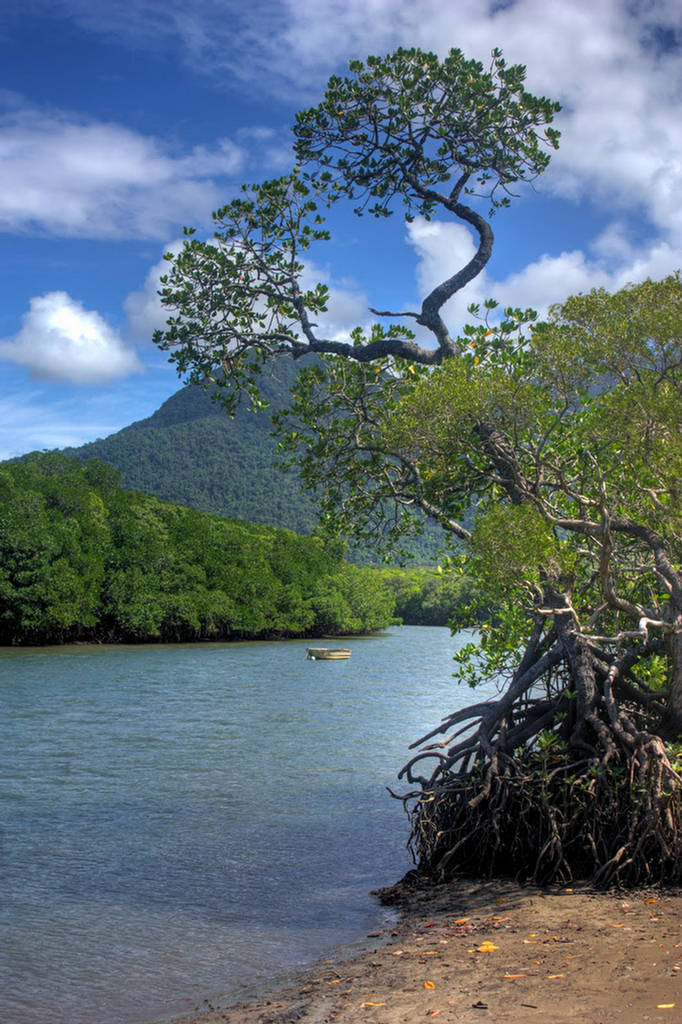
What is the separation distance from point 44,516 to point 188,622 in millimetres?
13040

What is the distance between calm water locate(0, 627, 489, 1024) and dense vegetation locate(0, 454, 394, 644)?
27.6 m

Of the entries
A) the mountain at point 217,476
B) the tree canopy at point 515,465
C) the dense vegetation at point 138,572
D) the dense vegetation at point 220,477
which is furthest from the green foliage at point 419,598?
the tree canopy at point 515,465

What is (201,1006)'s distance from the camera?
6.75m

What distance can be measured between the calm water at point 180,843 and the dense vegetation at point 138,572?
27556mm

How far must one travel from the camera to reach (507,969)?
6.25m

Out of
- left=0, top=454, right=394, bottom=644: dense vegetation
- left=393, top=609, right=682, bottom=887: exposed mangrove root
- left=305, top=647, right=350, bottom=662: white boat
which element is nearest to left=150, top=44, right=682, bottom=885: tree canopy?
left=393, top=609, right=682, bottom=887: exposed mangrove root

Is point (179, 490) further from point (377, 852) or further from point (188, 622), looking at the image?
point (377, 852)

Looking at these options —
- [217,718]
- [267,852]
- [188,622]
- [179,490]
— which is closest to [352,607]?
[188,622]

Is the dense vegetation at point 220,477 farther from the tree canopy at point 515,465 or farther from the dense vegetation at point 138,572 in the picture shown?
the tree canopy at point 515,465

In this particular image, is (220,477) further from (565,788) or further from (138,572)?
(565,788)

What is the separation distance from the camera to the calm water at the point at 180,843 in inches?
302

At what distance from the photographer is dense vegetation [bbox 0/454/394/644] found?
55.0 metres

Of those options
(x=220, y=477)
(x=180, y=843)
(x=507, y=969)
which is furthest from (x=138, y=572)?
(x=220, y=477)

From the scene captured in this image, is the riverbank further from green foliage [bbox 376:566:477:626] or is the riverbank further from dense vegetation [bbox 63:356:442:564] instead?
dense vegetation [bbox 63:356:442:564]
